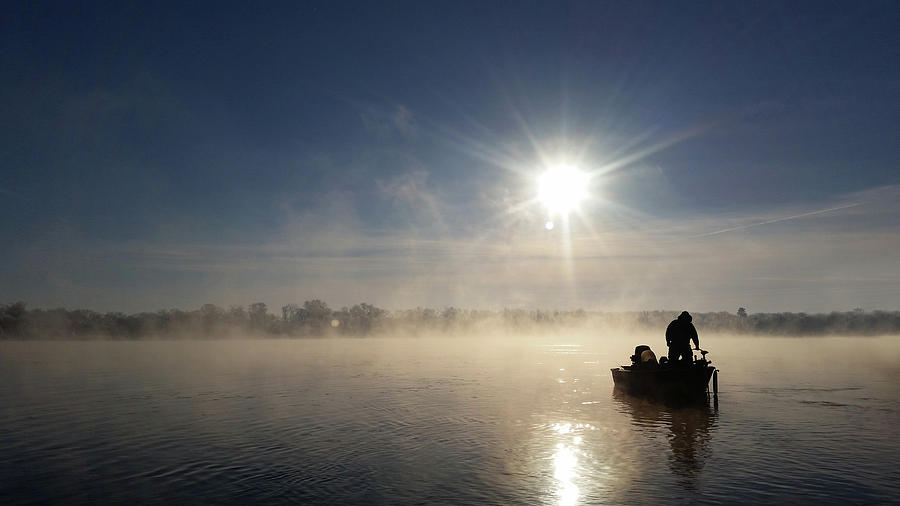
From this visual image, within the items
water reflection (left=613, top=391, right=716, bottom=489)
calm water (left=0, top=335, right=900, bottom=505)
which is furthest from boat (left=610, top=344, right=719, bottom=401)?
calm water (left=0, top=335, right=900, bottom=505)

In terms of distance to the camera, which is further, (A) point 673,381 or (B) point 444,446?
(A) point 673,381

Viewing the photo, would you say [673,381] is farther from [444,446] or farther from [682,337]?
[444,446]

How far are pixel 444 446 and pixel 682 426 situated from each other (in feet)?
43.1

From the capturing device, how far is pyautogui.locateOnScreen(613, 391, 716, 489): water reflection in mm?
19516

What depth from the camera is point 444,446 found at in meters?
23.6

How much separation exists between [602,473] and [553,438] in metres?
6.59

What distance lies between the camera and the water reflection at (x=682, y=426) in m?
19.5

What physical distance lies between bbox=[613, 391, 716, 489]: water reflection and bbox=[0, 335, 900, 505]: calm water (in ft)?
0.42

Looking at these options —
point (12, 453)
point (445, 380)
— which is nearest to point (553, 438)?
point (12, 453)

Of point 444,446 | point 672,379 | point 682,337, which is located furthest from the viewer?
point 682,337

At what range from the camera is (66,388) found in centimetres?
4900

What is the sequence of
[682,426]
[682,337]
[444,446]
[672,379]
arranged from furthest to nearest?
[682,337] → [672,379] → [682,426] → [444,446]

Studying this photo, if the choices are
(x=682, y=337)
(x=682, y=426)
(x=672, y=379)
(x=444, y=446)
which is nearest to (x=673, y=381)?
(x=672, y=379)

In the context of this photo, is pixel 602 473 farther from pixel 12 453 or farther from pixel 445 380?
pixel 445 380
